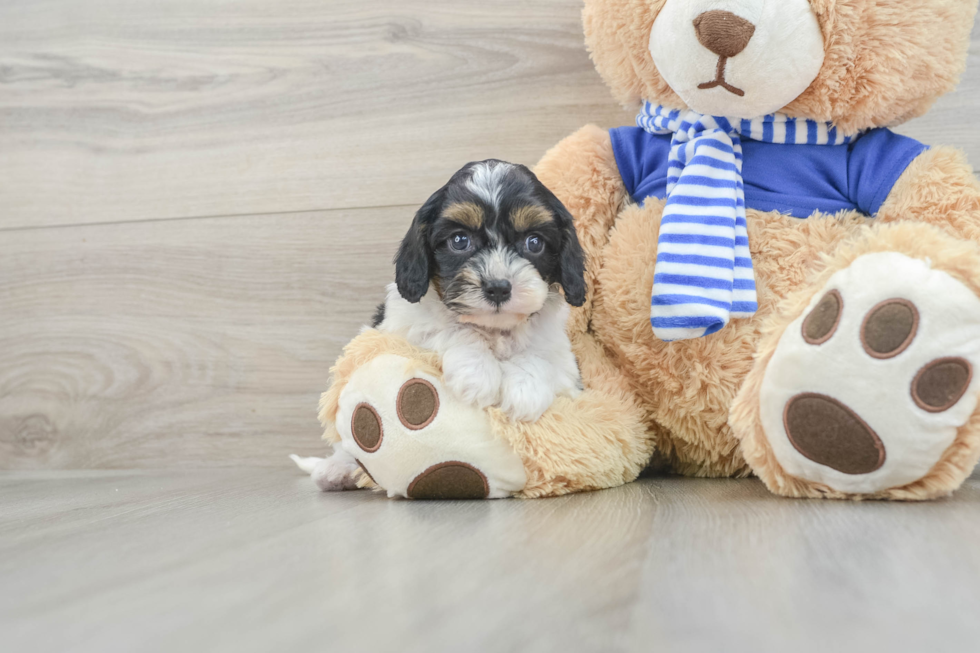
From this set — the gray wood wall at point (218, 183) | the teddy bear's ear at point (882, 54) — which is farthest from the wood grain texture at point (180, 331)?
the teddy bear's ear at point (882, 54)

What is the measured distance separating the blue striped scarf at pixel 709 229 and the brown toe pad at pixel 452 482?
17.0 inches

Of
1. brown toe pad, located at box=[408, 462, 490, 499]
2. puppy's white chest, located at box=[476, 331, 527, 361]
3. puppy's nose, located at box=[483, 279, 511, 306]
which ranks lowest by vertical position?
brown toe pad, located at box=[408, 462, 490, 499]

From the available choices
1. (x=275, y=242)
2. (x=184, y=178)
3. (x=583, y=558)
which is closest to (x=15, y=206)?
(x=184, y=178)

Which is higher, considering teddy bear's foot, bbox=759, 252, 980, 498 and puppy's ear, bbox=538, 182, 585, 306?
puppy's ear, bbox=538, 182, 585, 306

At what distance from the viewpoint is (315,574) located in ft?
2.64

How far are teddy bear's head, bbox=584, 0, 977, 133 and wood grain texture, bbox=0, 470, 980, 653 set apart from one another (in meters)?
0.69

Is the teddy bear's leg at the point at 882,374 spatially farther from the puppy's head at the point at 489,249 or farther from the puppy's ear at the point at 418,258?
the puppy's ear at the point at 418,258

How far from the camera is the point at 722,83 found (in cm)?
135

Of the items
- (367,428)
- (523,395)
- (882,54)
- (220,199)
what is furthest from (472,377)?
(220,199)

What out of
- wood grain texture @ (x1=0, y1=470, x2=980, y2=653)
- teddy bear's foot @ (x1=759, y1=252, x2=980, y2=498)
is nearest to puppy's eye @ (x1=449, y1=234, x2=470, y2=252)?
wood grain texture @ (x1=0, y1=470, x2=980, y2=653)

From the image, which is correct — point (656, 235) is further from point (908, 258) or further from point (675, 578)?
point (675, 578)

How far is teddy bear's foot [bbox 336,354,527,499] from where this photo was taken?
1281 mm

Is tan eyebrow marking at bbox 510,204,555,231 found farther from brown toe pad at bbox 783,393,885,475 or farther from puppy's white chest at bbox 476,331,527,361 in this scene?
brown toe pad at bbox 783,393,885,475

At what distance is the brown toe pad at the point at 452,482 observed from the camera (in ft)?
4.22
